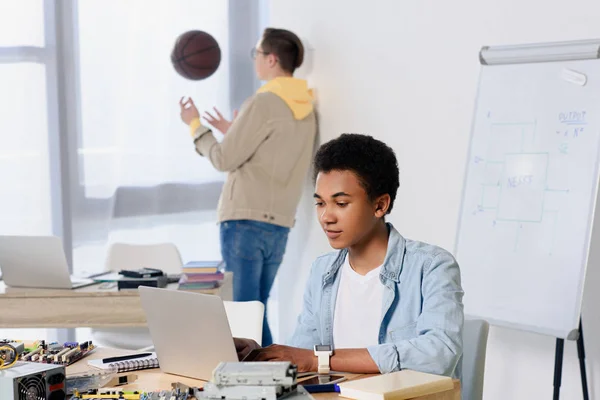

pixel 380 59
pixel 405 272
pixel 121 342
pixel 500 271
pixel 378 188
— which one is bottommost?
pixel 121 342

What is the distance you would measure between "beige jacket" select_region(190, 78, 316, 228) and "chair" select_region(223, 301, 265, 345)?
155 cm

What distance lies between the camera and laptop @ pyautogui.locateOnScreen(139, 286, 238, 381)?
1754 mm

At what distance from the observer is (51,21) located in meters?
4.55

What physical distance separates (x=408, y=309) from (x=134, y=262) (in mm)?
2161

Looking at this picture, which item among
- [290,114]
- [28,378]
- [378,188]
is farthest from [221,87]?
[28,378]

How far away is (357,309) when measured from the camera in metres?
2.14

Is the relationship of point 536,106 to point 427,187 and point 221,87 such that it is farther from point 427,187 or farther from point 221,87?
point 221,87

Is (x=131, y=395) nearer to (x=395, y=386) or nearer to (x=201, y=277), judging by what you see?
(x=395, y=386)

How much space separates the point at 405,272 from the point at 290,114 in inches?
87.5

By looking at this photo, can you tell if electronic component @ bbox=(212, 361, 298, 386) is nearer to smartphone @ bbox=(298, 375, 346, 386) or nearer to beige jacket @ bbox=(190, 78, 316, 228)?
smartphone @ bbox=(298, 375, 346, 386)

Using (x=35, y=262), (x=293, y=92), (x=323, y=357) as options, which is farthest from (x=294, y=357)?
(x=293, y=92)

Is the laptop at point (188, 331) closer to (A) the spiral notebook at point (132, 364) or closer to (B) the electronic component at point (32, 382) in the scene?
(A) the spiral notebook at point (132, 364)

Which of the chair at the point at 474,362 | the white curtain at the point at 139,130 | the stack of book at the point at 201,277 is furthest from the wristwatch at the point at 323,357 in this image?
the white curtain at the point at 139,130

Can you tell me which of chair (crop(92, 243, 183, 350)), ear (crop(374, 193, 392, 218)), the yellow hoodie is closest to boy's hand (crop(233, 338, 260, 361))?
ear (crop(374, 193, 392, 218))
